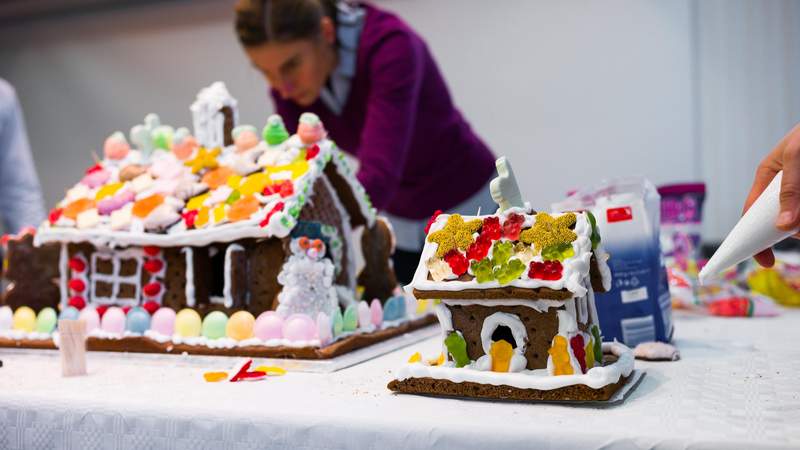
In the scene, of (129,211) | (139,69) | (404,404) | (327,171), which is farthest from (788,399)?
(139,69)

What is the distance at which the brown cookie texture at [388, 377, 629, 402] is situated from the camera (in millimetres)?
1262

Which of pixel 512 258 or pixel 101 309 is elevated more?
pixel 512 258

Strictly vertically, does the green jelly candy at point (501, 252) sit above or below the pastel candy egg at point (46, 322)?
above

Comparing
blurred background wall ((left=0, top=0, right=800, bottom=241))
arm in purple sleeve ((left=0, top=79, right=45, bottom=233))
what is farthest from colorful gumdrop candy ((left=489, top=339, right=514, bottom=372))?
blurred background wall ((left=0, top=0, right=800, bottom=241))

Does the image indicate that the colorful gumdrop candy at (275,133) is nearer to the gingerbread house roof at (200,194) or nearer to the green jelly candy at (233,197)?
the gingerbread house roof at (200,194)

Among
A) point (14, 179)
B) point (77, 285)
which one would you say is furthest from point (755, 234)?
point (14, 179)

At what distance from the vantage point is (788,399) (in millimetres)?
1240

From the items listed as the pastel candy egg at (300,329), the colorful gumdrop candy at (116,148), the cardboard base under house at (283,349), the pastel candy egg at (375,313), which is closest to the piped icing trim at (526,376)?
the cardboard base under house at (283,349)

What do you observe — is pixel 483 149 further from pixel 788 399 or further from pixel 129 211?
pixel 788 399

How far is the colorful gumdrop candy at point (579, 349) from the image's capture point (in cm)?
134

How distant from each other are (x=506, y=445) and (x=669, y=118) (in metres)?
4.17

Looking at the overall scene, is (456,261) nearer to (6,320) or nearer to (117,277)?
(117,277)

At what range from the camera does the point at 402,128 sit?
9.12ft

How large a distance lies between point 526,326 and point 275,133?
41.7 inches
